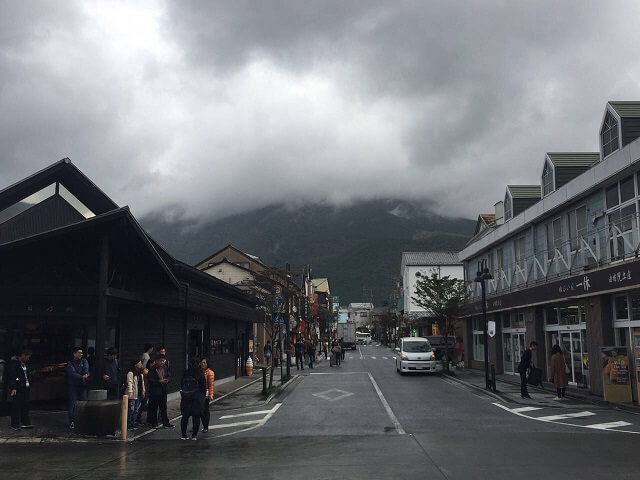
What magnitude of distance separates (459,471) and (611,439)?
15.4 ft

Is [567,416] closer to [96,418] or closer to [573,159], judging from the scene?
[96,418]

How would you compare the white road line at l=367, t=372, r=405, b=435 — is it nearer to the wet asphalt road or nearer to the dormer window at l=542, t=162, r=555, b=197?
the wet asphalt road

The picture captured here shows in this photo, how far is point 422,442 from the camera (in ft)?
38.0

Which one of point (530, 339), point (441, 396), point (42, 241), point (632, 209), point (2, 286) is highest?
point (632, 209)

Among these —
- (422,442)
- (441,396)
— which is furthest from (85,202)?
(441,396)

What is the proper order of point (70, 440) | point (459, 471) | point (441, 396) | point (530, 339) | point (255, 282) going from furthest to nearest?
point (255, 282)
point (530, 339)
point (441, 396)
point (70, 440)
point (459, 471)

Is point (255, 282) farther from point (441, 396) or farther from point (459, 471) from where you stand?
point (459, 471)

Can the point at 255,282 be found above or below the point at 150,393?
above

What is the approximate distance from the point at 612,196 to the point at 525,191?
474 inches

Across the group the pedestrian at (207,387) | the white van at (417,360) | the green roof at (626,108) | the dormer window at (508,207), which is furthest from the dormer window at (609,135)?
the pedestrian at (207,387)

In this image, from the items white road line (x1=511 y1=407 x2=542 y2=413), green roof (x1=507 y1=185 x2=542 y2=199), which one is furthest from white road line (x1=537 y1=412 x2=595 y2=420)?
green roof (x1=507 y1=185 x2=542 y2=199)

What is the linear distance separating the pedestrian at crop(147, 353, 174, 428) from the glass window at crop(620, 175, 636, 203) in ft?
49.1

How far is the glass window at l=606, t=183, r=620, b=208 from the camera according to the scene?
A: 2016 centimetres

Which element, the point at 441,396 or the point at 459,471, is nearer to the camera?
the point at 459,471
